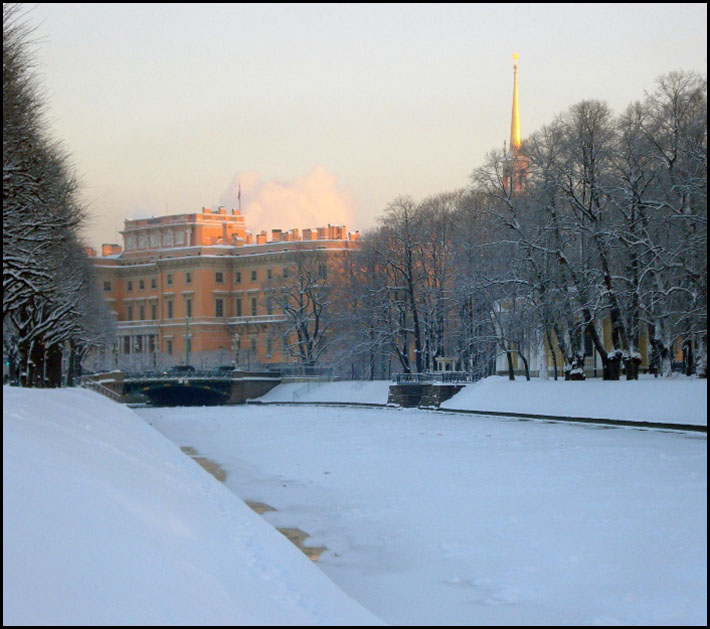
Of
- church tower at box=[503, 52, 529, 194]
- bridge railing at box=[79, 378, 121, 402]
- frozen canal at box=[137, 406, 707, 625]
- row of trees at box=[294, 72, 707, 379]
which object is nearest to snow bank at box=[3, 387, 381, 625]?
frozen canal at box=[137, 406, 707, 625]

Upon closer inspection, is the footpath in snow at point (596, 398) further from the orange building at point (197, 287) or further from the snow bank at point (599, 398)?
the orange building at point (197, 287)

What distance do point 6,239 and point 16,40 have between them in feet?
15.6

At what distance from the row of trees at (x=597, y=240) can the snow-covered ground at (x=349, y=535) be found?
927 centimetres

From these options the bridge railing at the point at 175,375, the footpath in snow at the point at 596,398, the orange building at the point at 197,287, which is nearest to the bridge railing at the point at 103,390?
the bridge railing at the point at 175,375

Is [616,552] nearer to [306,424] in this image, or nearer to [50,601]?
[50,601]

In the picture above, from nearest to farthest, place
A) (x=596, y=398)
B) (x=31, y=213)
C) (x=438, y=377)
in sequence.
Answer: (x=31, y=213) < (x=596, y=398) < (x=438, y=377)

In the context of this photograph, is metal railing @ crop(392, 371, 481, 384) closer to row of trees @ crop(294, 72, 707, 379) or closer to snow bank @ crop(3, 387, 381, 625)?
row of trees @ crop(294, 72, 707, 379)

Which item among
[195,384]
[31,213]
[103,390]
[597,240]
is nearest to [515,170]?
Answer: [597,240]

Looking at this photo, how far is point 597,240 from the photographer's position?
149 feet

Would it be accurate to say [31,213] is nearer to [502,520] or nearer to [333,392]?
[502,520]

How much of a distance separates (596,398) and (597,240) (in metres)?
6.51

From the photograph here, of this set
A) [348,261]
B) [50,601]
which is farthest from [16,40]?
[348,261]

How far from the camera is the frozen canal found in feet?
45.1

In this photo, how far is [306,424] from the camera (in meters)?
54.3
